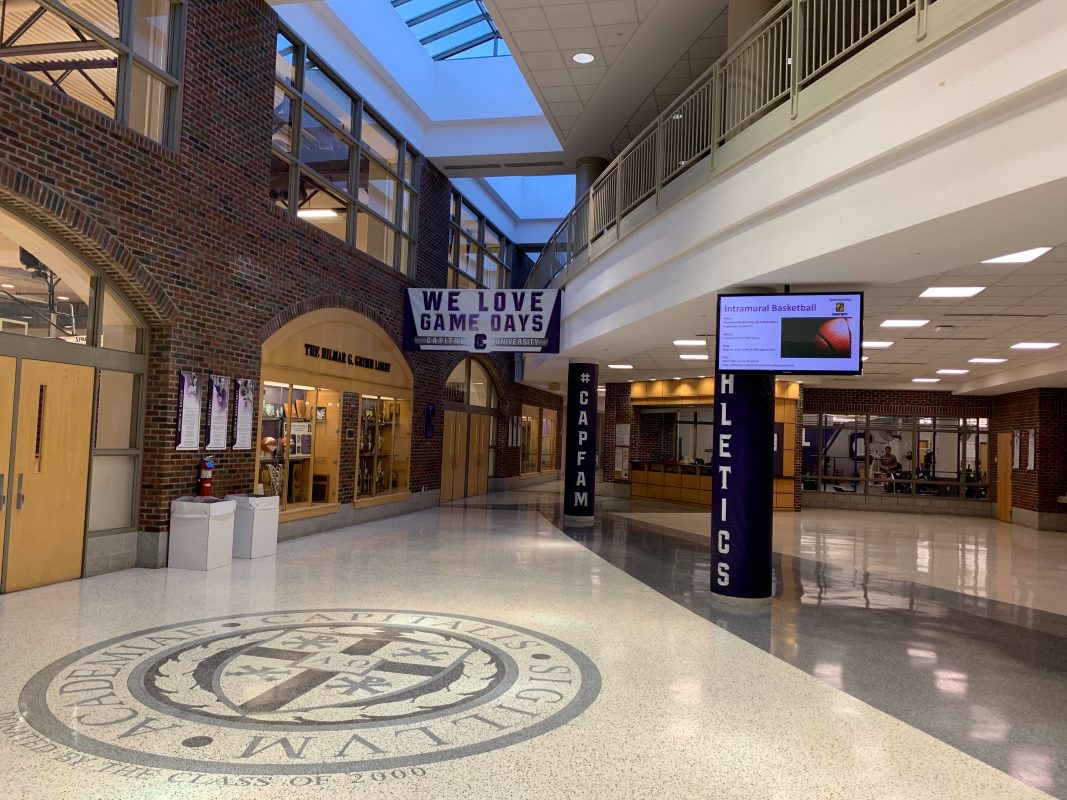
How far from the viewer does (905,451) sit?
2081 cm

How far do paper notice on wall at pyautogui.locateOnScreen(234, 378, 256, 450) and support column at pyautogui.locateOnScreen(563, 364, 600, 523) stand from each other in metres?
6.62

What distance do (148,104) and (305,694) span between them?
6772 millimetres

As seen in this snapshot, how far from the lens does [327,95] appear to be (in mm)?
12180

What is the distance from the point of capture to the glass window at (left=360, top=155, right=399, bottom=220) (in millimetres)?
13445

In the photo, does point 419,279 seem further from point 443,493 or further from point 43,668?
point 43,668

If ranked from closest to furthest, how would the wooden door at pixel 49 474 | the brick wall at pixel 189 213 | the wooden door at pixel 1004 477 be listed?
the brick wall at pixel 189 213, the wooden door at pixel 49 474, the wooden door at pixel 1004 477

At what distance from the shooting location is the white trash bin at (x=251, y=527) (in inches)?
365

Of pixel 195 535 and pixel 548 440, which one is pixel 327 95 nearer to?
pixel 195 535

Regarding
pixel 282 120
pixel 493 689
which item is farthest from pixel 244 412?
pixel 493 689

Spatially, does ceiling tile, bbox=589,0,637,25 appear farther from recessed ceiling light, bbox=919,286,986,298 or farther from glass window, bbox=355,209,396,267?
glass window, bbox=355,209,396,267

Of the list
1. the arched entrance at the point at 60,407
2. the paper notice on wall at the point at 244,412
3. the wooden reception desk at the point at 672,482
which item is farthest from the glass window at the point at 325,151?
the wooden reception desk at the point at 672,482

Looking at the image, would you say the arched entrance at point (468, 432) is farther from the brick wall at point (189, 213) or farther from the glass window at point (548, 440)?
the brick wall at point (189, 213)

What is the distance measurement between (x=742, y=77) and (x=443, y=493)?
40.3 feet

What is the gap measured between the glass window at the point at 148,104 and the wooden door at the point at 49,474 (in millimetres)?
2674
